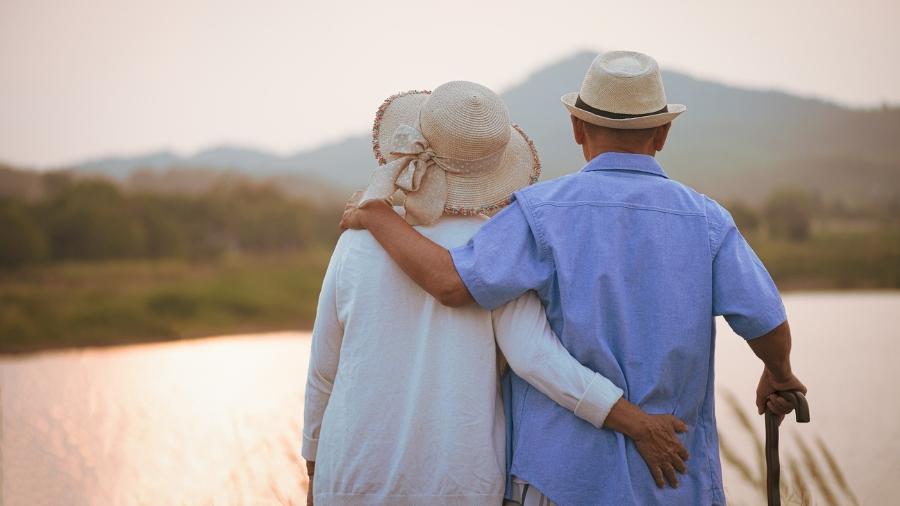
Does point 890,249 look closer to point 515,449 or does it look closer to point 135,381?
point 135,381

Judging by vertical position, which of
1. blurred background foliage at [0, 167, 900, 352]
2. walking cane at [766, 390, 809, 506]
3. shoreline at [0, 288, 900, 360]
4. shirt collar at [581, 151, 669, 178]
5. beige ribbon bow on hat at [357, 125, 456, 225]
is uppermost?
shirt collar at [581, 151, 669, 178]

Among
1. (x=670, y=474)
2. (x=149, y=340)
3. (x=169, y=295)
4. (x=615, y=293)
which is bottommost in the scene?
(x=149, y=340)

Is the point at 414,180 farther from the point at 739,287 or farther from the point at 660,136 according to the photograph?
the point at 739,287

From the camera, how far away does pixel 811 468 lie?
10.1 ft

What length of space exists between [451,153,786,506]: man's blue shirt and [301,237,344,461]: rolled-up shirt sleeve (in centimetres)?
30

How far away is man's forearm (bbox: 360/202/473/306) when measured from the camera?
5.90 feet

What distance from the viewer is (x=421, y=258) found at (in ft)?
5.95

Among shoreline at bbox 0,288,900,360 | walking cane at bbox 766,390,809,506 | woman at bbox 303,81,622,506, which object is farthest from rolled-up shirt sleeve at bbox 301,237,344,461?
shoreline at bbox 0,288,900,360

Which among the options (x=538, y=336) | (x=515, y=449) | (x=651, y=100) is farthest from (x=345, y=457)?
(x=651, y=100)

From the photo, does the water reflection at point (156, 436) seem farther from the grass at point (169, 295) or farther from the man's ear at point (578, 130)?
the grass at point (169, 295)

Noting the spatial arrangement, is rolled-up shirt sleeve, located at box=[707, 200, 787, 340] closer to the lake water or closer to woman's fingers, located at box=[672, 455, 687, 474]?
woman's fingers, located at box=[672, 455, 687, 474]

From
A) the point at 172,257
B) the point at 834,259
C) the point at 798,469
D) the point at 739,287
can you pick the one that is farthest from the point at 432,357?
the point at 834,259

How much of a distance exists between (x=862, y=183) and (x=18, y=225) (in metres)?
23.7

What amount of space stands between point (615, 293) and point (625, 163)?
29 cm
